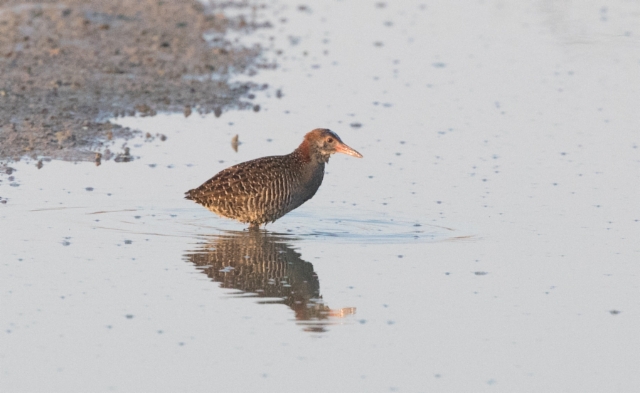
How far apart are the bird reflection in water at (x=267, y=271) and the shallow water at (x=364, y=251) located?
3 cm

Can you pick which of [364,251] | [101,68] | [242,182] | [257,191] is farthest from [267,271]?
[101,68]

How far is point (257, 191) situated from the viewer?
34.5ft

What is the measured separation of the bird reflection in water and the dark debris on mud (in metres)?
3.10

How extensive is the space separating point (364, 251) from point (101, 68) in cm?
748

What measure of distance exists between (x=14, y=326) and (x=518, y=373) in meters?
3.31

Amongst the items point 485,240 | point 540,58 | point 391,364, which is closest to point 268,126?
point 485,240

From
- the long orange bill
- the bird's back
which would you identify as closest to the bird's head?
the long orange bill

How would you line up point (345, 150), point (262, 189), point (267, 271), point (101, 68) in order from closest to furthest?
point (267, 271) < point (262, 189) < point (345, 150) < point (101, 68)

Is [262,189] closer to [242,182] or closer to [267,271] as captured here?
[242,182]

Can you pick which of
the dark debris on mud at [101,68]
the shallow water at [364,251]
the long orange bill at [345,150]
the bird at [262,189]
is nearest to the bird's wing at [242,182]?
the bird at [262,189]

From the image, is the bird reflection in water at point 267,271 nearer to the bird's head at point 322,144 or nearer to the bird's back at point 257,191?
the bird's back at point 257,191

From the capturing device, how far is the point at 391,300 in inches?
336

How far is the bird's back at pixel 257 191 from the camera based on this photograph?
1051 cm

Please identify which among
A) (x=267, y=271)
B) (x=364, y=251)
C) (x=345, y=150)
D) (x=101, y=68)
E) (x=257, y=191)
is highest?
(x=101, y=68)
